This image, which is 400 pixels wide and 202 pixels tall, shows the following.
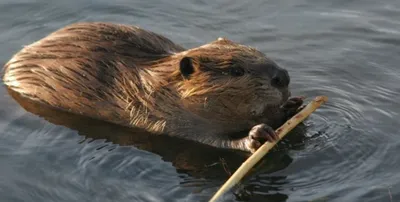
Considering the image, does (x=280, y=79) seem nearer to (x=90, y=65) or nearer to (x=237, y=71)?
(x=237, y=71)

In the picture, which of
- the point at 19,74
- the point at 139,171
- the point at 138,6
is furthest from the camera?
the point at 138,6

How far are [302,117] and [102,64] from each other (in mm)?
1766

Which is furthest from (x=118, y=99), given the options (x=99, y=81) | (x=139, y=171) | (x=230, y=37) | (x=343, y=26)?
(x=343, y=26)

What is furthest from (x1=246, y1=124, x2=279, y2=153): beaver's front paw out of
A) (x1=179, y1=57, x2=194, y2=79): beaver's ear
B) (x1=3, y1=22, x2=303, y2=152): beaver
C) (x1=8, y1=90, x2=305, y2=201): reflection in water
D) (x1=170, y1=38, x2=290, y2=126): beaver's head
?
(x1=179, y1=57, x2=194, y2=79): beaver's ear

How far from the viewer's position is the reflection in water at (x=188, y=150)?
20.6 ft

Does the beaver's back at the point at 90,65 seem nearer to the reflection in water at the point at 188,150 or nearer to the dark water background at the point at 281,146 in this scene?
the reflection in water at the point at 188,150

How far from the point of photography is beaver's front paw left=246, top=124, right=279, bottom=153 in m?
6.19

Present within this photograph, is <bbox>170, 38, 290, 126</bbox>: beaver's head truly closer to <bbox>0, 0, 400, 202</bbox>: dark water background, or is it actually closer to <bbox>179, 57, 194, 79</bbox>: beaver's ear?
<bbox>179, 57, 194, 79</bbox>: beaver's ear

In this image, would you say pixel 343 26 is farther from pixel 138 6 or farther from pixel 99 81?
pixel 99 81

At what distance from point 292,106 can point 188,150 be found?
896 mm

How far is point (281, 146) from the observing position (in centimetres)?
676

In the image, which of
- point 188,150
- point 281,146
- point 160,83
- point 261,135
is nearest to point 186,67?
point 160,83

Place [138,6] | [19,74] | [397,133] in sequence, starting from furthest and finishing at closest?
1. [138,6]
2. [19,74]
3. [397,133]

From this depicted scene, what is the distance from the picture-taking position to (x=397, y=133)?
683cm
